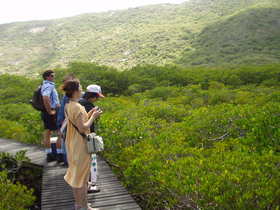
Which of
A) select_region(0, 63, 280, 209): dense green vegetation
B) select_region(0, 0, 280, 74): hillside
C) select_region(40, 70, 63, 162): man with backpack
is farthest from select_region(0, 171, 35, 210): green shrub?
select_region(0, 0, 280, 74): hillside

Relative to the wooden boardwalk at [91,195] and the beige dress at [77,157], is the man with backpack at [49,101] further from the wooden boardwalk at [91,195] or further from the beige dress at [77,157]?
the beige dress at [77,157]

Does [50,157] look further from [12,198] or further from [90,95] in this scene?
[90,95]

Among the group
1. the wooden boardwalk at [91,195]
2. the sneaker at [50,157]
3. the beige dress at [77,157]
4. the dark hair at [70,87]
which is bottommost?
the wooden boardwalk at [91,195]

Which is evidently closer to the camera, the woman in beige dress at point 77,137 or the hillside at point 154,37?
the woman in beige dress at point 77,137

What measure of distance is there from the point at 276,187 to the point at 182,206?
1.45 meters

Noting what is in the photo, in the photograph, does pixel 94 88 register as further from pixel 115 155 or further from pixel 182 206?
pixel 115 155

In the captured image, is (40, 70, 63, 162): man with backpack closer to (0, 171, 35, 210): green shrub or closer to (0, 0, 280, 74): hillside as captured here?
(0, 171, 35, 210): green shrub

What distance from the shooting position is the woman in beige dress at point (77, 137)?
13.0 feet

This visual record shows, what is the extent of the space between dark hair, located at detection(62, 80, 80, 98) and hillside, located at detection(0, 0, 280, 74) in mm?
50735

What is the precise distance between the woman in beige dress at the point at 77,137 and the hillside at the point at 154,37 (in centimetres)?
5074

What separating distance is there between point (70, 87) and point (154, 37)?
273ft

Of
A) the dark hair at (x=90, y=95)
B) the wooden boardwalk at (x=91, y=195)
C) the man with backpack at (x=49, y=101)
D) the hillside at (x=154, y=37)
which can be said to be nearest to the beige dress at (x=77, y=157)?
the dark hair at (x=90, y=95)

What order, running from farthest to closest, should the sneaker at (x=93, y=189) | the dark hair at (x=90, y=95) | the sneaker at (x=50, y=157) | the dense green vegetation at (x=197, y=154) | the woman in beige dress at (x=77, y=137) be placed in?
the sneaker at (x=50, y=157), the sneaker at (x=93, y=189), the dark hair at (x=90, y=95), the dense green vegetation at (x=197, y=154), the woman in beige dress at (x=77, y=137)

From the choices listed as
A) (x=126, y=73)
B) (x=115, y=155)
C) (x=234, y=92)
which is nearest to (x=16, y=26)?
(x=126, y=73)
